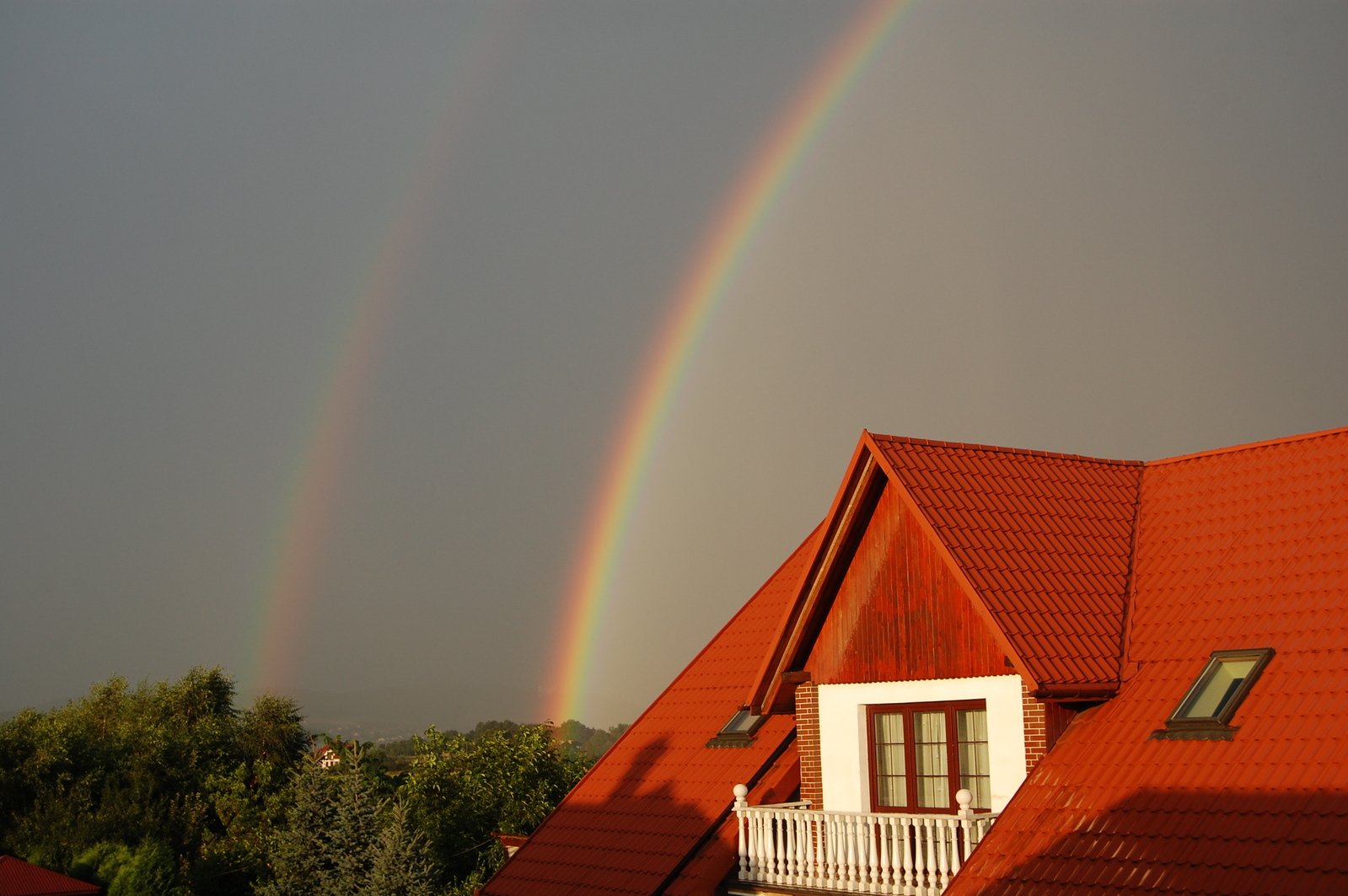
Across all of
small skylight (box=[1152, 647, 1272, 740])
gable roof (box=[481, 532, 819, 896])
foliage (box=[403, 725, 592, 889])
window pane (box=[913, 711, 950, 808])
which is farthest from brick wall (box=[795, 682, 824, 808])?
foliage (box=[403, 725, 592, 889])

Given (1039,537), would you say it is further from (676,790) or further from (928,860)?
(676,790)

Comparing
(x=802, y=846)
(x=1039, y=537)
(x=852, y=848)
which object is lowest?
(x=852, y=848)

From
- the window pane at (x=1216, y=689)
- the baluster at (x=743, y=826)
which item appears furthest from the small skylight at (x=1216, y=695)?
the baluster at (x=743, y=826)

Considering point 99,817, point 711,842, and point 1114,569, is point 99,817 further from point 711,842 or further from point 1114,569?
point 1114,569

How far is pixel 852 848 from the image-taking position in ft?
49.7

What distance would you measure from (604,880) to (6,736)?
59.6m

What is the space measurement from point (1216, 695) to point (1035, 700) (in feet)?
6.17

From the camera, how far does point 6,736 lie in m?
67.6

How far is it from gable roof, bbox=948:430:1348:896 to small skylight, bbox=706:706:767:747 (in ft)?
19.9

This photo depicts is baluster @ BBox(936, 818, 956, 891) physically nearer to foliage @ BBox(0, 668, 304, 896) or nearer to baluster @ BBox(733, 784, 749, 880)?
baluster @ BBox(733, 784, 749, 880)

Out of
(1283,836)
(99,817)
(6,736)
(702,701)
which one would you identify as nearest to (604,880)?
(702,701)

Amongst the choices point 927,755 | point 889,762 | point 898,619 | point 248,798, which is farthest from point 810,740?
point 248,798

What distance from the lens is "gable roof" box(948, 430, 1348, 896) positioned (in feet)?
37.7

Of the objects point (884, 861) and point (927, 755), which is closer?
point (884, 861)
